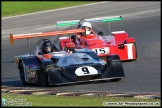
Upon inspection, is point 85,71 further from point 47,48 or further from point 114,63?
point 47,48

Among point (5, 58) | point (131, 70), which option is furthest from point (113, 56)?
point (5, 58)

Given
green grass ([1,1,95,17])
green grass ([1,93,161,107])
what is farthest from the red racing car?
green grass ([1,1,95,17])

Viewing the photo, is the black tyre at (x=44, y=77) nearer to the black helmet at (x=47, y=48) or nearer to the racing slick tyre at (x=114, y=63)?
the black helmet at (x=47, y=48)

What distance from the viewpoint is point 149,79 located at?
43.3ft

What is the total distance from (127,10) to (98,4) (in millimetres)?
3881

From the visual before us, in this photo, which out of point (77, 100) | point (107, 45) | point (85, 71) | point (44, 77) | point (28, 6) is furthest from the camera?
point (28, 6)

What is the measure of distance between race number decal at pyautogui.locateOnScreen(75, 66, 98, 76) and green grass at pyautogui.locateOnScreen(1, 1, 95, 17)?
19192 mm

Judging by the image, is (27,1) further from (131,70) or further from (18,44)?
(131,70)

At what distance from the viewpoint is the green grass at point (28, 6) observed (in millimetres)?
32562

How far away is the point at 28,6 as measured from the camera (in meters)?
34.5

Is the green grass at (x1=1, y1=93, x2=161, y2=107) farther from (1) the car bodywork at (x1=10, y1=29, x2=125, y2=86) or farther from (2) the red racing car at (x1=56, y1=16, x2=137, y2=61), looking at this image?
(2) the red racing car at (x1=56, y1=16, x2=137, y2=61)

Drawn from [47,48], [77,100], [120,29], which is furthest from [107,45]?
[120,29]

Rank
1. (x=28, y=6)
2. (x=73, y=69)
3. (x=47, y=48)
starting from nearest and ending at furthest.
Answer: (x=73, y=69)
(x=47, y=48)
(x=28, y=6)

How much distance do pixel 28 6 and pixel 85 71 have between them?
22130 mm
